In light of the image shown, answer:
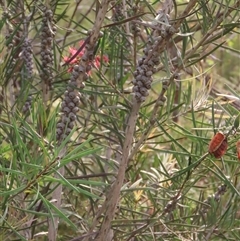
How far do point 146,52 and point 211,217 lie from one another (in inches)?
7.6

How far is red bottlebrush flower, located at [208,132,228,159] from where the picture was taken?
0.50 m

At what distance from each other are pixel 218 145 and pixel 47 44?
0.23 meters

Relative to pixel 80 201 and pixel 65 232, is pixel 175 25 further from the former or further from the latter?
pixel 65 232

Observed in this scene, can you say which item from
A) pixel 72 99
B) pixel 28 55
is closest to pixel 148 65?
pixel 72 99

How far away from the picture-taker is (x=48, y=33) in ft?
2.07

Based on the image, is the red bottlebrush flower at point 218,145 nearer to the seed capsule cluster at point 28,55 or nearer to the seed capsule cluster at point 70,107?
the seed capsule cluster at point 70,107

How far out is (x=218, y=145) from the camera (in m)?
0.50

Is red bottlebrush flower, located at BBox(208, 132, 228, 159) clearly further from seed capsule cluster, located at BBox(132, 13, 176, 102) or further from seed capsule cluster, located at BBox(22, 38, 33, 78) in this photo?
seed capsule cluster, located at BBox(22, 38, 33, 78)

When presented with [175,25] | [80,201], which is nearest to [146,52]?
[175,25]

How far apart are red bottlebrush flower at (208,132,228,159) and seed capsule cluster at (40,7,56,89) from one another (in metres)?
0.20

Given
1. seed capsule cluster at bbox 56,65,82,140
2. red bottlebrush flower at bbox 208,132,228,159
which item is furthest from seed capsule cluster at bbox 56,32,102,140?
red bottlebrush flower at bbox 208,132,228,159

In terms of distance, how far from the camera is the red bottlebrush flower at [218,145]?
0.50m

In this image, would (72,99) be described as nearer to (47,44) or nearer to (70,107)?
(70,107)

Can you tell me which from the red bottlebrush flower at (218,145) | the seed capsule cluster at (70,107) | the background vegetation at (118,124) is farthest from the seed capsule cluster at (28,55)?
the red bottlebrush flower at (218,145)
